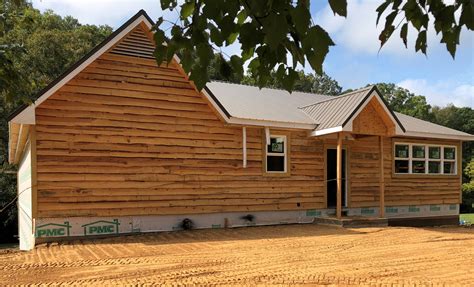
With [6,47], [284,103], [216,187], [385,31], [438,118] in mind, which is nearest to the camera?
[385,31]

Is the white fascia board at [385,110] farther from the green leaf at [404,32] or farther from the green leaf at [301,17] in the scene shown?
the green leaf at [301,17]

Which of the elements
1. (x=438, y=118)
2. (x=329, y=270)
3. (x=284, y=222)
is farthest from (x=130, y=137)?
(x=438, y=118)

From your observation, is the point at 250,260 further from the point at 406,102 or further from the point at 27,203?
the point at 406,102

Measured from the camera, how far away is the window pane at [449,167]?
18.5 m

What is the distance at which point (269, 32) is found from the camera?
78.0 inches

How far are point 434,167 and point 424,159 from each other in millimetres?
910

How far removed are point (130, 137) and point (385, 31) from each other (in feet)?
32.4

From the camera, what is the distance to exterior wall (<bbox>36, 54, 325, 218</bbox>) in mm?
10781

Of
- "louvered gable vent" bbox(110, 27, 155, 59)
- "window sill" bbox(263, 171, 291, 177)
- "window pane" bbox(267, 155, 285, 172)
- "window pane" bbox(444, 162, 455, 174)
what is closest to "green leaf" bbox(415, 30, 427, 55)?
"louvered gable vent" bbox(110, 27, 155, 59)

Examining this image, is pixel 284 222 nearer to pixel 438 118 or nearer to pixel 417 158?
pixel 417 158

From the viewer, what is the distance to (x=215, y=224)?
42.8 feet

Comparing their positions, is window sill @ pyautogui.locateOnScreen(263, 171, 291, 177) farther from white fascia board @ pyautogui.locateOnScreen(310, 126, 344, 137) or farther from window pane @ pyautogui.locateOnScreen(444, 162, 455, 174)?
window pane @ pyautogui.locateOnScreen(444, 162, 455, 174)

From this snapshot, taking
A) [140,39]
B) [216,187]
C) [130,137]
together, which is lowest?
[216,187]

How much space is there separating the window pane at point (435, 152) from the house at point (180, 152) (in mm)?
900
